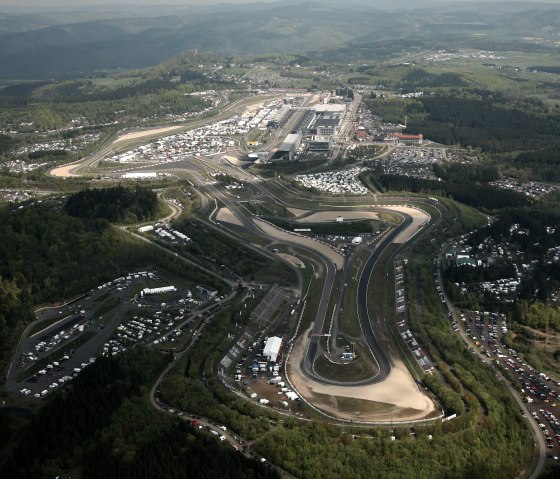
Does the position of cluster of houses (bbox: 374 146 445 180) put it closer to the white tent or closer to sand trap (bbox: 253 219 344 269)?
A: sand trap (bbox: 253 219 344 269)

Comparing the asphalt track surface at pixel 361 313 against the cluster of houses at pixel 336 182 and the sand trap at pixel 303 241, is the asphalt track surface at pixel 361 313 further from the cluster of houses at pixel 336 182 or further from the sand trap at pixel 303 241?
the cluster of houses at pixel 336 182

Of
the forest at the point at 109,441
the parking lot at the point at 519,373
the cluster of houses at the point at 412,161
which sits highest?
the forest at the point at 109,441

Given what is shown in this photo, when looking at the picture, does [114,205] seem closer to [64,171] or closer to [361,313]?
[64,171]

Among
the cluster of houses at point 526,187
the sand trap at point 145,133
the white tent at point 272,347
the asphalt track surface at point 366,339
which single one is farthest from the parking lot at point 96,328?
the sand trap at point 145,133

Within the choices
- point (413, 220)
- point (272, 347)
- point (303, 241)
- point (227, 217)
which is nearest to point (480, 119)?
point (413, 220)

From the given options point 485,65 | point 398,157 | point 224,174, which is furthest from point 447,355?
point 485,65

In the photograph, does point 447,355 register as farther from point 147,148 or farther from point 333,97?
point 333,97
